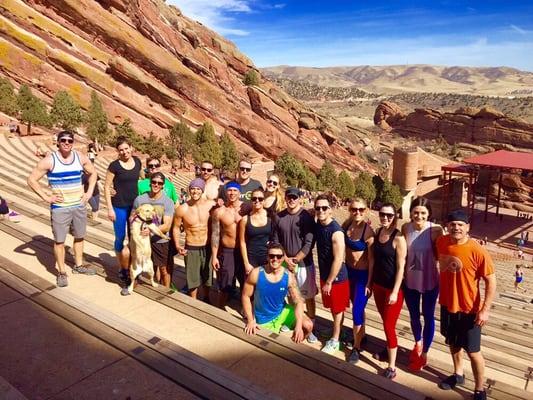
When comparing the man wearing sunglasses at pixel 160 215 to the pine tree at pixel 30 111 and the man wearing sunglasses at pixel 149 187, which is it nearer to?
the man wearing sunglasses at pixel 149 187

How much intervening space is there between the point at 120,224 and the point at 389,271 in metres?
3.44

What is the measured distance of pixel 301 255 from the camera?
15.0 feet

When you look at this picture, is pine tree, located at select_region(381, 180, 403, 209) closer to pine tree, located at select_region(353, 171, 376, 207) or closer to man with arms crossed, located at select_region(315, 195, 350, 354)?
pine tree, located at select_region(353, 171, 376, 207)

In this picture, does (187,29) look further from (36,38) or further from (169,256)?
(169,256)

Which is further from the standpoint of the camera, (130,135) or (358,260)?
(130,135)

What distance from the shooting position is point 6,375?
3.17 m

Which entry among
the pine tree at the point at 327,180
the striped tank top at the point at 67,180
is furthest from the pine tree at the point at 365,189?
the striped tank top at the point at 67,180

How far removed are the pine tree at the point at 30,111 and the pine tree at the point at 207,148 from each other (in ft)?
37.1

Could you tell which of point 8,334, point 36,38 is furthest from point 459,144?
point 8,334

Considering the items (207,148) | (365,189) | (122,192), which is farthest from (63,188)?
(365,189)

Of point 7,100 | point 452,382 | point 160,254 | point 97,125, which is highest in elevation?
point 7,100

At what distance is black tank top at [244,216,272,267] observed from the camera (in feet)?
15.9

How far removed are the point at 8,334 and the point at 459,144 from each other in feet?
220

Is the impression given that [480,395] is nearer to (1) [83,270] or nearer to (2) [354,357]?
(2) [354,357]
